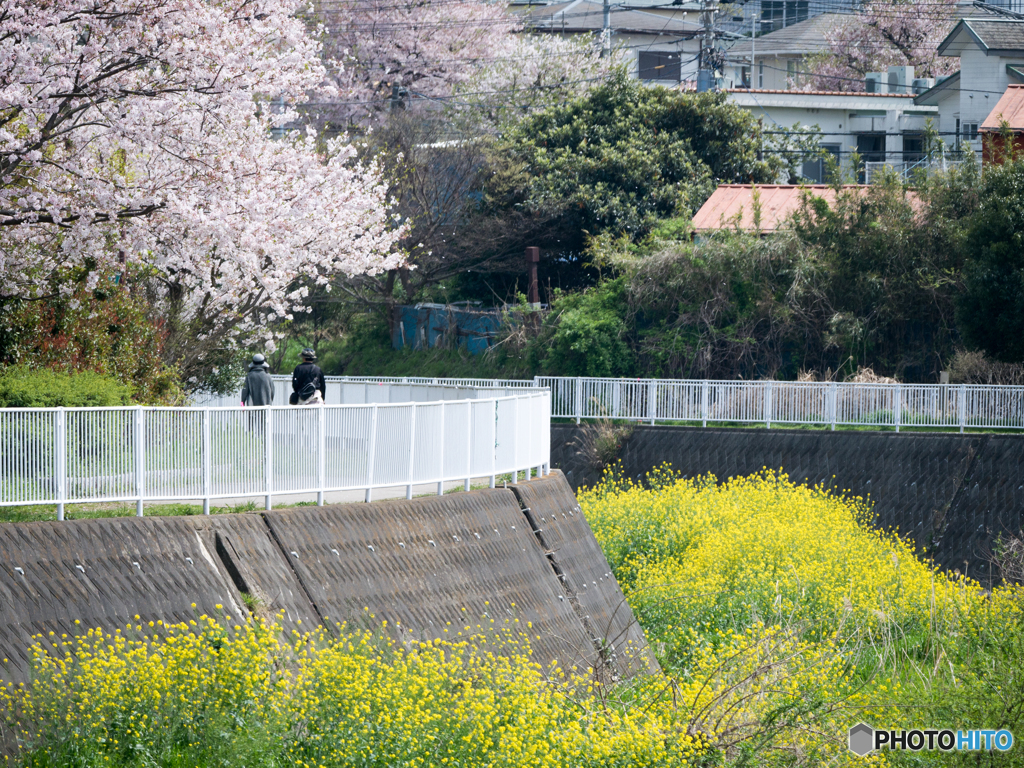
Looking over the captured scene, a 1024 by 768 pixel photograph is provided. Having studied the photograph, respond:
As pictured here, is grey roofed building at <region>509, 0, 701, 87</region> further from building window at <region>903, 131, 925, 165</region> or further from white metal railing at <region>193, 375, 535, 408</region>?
white metal railing at <region>193, 375, 535, 408</region>

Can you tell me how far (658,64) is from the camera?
182ft

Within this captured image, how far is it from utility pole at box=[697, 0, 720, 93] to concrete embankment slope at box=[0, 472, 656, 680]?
2488 cm

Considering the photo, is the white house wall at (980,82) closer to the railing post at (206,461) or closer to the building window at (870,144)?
the building window at (870,144)

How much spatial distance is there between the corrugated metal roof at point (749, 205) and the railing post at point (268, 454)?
20.0 m

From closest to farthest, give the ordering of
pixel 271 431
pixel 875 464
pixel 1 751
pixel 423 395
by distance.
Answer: pixel 1 751 → pixel 271 431 → pixel 423 395 → pixel 875 464

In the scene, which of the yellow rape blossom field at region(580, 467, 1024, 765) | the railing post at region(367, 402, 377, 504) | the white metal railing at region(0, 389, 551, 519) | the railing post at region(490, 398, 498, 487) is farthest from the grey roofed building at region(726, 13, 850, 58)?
the railing post at region(367, 402, 377, 504)

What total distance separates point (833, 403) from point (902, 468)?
234 cm

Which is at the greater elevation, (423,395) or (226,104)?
(226,104)

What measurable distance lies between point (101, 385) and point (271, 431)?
242 cm

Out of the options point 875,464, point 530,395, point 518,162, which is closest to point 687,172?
point 518,162

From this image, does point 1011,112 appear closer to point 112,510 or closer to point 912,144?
point 912,144

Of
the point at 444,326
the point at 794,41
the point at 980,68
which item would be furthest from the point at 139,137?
the point at 794,41

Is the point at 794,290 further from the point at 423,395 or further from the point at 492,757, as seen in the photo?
the point at 492,757

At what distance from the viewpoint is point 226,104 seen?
47.1 ft
